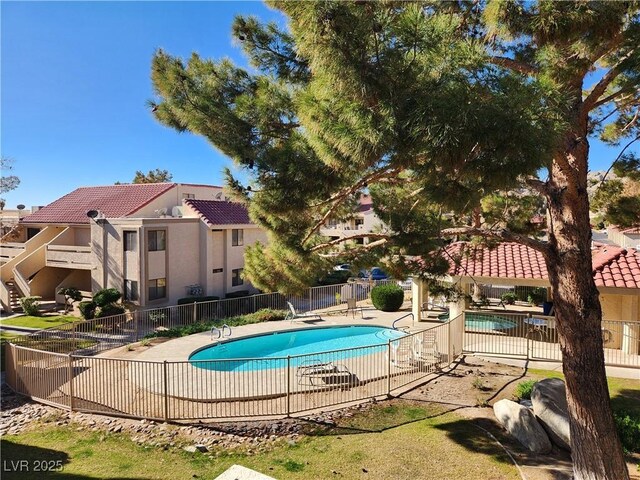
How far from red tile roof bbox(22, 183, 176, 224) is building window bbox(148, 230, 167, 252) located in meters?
4.42

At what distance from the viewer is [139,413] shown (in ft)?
35.9

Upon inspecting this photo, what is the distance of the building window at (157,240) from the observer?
25.7m

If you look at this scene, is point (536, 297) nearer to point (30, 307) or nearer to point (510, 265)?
point (510, 265)

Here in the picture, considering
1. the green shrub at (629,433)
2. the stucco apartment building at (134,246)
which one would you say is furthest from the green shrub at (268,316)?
the green shrub at (629,433)

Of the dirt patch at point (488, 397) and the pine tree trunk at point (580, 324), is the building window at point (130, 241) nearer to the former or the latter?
the dirt patch at point (488, 397)

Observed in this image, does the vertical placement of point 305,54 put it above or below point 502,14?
below

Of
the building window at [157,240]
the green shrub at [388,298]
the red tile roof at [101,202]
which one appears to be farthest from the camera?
the red tile roof at [101,202]

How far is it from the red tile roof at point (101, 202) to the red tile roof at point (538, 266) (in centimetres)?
2281

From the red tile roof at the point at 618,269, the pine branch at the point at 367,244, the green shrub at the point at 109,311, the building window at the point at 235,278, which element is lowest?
the green shrub at the point at 109,311

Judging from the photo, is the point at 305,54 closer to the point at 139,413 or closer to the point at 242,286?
the point at 139,413

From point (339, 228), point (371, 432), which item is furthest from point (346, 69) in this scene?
point (339, 228)

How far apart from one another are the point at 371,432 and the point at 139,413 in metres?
5.95

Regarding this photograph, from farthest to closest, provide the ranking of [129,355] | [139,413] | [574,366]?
[129,355] → [139,413] → [574,366]

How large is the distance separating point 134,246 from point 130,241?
1.65ft
